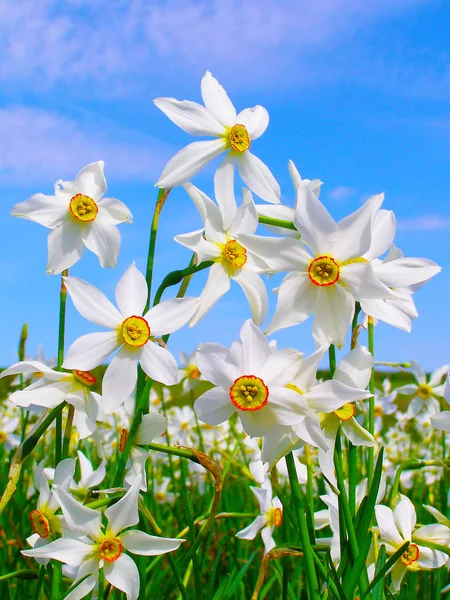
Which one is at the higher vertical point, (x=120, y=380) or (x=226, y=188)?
(x=226, y=188)

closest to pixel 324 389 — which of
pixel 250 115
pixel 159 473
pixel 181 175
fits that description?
pixel 181 175

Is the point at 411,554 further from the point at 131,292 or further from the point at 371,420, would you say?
the point at 131,292

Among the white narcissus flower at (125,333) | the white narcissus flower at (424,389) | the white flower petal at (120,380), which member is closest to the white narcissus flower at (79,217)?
the white narcissus flower at (125,333)

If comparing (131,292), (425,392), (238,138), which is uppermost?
(238,138)

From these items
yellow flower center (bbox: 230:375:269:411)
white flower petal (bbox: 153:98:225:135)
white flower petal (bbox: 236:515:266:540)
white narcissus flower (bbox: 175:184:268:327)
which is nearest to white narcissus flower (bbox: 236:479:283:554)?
white flower petal (bbox: 236:515:266:540)

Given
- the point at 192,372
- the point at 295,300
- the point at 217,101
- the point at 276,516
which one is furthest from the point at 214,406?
the point at 192,372

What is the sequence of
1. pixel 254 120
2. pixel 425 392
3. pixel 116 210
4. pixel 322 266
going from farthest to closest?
pixel 425 392 → pixel 254 120 → pixel 116 210 → pixel 322 266
